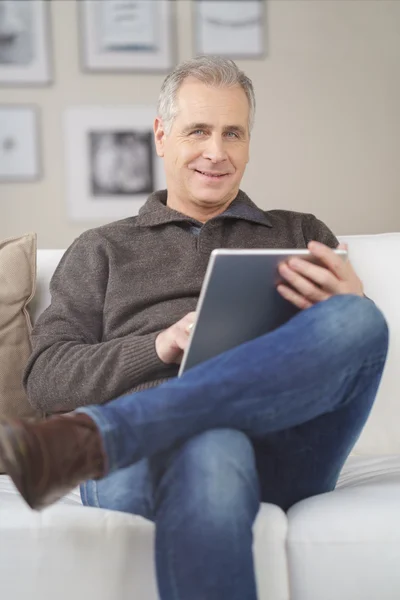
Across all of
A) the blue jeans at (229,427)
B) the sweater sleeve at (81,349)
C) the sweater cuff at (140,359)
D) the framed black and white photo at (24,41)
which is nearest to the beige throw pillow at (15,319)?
the sweater sleeve at (81,349)

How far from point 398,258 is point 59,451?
111 centimetres

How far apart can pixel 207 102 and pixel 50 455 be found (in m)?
0.90

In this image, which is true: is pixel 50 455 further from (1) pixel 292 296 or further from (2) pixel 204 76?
(2) pixel 204 76

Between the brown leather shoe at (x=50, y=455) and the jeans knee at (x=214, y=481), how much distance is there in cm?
10

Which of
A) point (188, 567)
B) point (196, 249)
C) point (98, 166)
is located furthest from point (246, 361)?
point (98, 166)

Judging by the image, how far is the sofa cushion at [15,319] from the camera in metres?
1.55

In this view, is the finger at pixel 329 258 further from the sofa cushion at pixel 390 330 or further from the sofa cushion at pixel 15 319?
the sofa cushion at pixel 15 319

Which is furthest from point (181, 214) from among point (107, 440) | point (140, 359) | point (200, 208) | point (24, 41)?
point (24, 41)

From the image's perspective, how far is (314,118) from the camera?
2543 mm

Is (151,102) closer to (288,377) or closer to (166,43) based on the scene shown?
(166,43)

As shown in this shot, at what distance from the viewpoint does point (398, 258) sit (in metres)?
1.72

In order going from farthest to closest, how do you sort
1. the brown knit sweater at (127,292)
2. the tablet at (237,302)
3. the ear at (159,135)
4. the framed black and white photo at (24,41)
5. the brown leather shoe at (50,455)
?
the framed black and white photo at (24,41), the ear at (159,135), the brown knit sweater at (127,292), the tablet at (237,302), the brown leather shoe at (50,455)

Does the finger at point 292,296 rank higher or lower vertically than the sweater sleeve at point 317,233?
lower

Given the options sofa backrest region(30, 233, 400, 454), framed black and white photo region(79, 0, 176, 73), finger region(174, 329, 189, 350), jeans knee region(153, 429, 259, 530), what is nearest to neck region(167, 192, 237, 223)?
sofa backrest region(30, 233, 400, 454)
